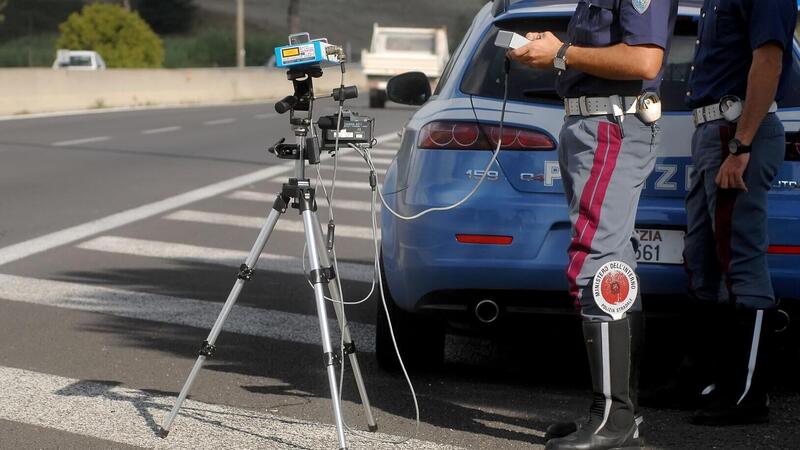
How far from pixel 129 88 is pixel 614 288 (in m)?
31.9

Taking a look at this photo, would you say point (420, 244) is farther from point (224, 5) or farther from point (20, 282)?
point (224, 5)

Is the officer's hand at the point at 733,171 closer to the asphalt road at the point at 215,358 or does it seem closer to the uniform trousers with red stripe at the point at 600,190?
the uniform trousers with red stripe at the point at 600,190

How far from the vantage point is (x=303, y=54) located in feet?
14.7

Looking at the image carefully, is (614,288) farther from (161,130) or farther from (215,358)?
(161,130)

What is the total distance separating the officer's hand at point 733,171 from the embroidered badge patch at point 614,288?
735mm

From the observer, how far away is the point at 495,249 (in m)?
5.25

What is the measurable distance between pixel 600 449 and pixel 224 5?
126049 mm

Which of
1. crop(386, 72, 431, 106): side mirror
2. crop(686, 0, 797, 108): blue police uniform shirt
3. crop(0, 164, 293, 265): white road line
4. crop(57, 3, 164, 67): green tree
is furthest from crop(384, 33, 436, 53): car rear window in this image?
crop(686, 0, 797, 108): blue police uniform shirt

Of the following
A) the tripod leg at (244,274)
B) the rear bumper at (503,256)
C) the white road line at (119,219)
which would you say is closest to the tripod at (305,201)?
the tripod leg at (244,274)

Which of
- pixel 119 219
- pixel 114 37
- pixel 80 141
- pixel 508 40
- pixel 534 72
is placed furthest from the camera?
pixel 114 37

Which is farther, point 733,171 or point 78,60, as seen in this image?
point 78,60

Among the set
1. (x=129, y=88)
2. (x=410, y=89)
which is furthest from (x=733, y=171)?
(x=129, y=88)

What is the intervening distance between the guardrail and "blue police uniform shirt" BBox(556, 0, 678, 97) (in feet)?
82.4

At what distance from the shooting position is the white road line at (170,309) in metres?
7.03
